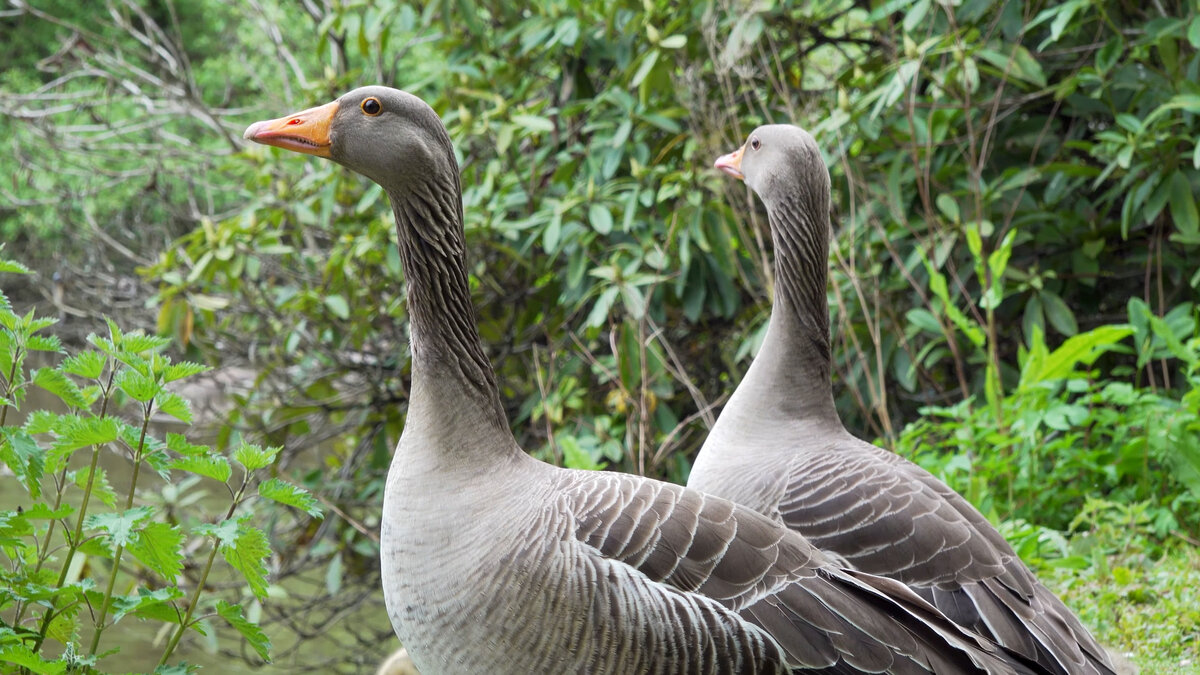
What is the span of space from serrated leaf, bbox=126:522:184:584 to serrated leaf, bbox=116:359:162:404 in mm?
273

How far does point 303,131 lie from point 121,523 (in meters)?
1.16

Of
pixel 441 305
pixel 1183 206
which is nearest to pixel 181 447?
pixel 441 305

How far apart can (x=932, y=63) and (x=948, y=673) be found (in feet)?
14.5

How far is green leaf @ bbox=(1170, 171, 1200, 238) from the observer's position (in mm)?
5168

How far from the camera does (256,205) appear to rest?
6574mm

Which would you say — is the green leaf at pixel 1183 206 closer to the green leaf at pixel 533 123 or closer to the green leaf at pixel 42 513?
the green leaf at pixel 533 123

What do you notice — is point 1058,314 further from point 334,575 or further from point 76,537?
point 76,537

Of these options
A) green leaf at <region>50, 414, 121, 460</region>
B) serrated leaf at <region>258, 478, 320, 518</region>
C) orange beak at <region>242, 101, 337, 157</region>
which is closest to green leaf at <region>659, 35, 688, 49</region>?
orange beak at <region>242, 101, 337, 157</region>

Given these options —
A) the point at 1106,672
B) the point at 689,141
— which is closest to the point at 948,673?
the point at 1106,672

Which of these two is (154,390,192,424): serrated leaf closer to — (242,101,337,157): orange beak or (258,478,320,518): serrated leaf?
(258,478,320,518): serrated leaf

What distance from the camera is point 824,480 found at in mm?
3254

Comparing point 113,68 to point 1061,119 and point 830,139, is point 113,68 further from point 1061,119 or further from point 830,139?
point 1061,119

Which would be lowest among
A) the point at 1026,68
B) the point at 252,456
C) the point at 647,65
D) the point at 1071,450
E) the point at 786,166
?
the point at 1071,450

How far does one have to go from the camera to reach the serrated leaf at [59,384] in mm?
2363
